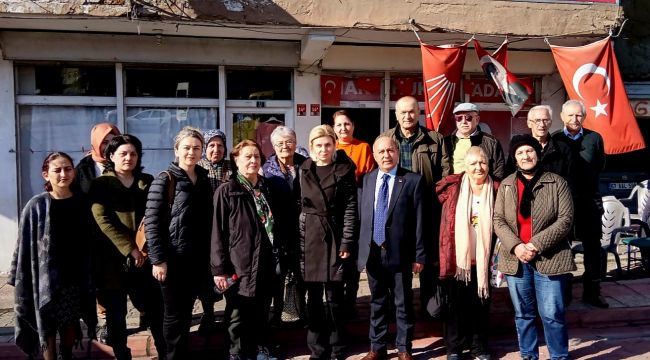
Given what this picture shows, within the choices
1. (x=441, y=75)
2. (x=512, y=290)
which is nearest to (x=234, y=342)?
(x=512, y=290)

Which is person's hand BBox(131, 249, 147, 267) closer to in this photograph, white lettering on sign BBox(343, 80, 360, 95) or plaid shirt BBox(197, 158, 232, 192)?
plaid shirt BBox(197, 158, 232, 192)

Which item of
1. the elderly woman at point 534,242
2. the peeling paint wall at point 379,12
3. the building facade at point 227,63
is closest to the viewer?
the elderly woman at point 534,242

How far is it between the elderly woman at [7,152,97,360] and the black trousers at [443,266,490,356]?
2.87 metres

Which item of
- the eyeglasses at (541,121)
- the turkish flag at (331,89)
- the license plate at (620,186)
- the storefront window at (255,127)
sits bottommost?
the license plate at (620,186)

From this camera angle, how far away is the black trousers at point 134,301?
4.02 m

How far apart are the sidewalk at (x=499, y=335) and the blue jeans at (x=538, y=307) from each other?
18.1 inches

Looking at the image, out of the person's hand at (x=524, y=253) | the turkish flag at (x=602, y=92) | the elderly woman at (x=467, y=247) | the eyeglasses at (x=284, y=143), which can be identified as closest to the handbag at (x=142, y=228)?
the eyeglasses at (x=284, y=143)

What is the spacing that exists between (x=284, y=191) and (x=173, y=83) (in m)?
3.78

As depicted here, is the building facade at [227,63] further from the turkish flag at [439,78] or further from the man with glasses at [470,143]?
the man with glasses at [470,143]

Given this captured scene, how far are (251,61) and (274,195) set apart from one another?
3.56m

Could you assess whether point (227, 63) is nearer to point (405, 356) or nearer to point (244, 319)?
point (244, 319)

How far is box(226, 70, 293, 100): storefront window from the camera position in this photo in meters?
7.51

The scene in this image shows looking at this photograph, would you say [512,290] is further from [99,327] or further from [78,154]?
[78,154]

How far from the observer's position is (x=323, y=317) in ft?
14.3
